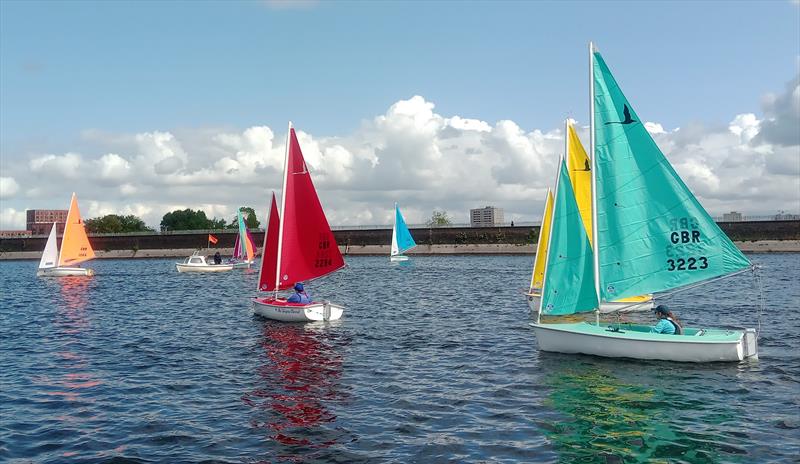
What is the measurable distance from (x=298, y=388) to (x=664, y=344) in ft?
33.2

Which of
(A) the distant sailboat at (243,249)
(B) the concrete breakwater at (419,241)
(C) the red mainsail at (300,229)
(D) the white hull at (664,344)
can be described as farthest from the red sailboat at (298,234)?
(B) the concrete breakwater at (419,241)

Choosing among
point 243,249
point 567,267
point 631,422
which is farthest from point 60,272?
point 631,422

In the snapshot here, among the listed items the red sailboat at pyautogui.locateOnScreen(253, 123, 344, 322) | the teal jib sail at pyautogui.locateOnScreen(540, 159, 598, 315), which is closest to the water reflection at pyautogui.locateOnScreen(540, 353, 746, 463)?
the teal jib sail at pyautogui.locateOnScreen(540, 159, 598, 315)

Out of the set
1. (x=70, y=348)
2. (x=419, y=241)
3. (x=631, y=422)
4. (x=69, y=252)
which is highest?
(x=419, y=241)

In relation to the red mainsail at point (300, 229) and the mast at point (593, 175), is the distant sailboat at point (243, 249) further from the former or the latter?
the mast at point (593, 175)

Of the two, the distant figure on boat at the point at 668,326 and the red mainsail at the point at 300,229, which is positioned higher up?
the red mainsail at the point at 300,229

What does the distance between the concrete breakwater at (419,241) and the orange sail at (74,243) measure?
172 feet

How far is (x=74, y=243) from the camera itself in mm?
63812

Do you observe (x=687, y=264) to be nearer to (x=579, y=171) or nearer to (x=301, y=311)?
(x=579, y=171)

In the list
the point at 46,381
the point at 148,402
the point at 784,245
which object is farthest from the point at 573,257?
the point at 784,245

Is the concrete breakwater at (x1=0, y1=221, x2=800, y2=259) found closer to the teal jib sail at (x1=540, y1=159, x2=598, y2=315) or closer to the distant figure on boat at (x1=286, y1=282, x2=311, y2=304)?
the distant figure on boat at (x1=286, y1=282, x2=311, y2=304)

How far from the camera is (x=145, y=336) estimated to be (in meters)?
26.1

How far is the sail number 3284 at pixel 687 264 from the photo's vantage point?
61.0ft

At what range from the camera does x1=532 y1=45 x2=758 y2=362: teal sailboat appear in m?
→ 18.2
